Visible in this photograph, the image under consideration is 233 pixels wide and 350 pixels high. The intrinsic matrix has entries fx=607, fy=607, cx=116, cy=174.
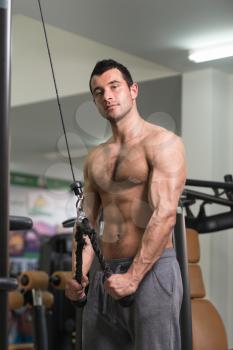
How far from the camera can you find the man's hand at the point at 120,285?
6.57 feet

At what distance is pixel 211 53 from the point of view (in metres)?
5.17

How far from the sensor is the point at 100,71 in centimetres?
224

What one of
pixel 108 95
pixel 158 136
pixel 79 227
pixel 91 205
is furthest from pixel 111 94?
pixel 79 227

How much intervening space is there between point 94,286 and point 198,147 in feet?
11.6

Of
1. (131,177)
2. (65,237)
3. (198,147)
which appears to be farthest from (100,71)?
(65,237)

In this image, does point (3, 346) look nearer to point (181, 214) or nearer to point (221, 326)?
point (181, 214)

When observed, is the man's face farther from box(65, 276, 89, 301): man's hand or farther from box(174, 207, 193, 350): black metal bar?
box(174, 207, 193, 350): black metal bar

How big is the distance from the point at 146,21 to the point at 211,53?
0.85 m

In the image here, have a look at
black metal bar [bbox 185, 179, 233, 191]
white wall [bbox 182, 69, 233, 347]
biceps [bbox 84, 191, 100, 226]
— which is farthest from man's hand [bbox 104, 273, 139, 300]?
white wall [bbox 182, 69, 233, 347]

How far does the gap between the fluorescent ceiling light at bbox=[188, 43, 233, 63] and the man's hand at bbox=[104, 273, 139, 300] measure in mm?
3342

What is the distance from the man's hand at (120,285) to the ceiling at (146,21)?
8.68 ft

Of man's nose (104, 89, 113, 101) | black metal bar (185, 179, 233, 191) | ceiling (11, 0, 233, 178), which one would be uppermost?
ceiling (11, 0, 233, 178)

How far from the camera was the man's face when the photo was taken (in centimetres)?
219

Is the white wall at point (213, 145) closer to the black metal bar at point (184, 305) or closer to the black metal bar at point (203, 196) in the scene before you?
the black metal bar at point (203, 196)
